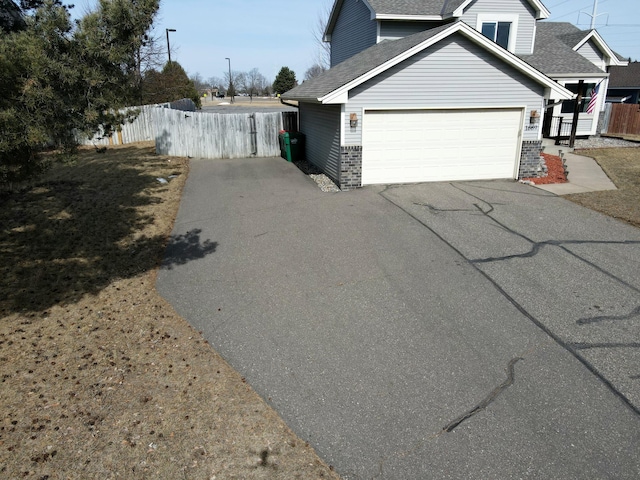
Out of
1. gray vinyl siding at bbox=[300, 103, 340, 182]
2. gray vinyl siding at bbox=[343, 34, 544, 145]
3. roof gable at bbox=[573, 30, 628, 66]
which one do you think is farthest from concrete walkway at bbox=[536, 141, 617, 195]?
roof gable at bbox=[573, 30, 628, 66]

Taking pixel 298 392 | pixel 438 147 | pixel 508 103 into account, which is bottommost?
pixel 298 392

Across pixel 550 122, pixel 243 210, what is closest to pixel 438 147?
pixel 243 210

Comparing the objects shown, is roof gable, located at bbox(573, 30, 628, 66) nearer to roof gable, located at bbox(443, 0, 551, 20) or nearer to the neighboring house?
roof gable, located at bbox(443, 0, 551, 20)

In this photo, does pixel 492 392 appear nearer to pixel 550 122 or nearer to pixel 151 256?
pixel 151 256

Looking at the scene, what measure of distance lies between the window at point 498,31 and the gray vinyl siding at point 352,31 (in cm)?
495

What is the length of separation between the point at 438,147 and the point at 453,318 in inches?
340

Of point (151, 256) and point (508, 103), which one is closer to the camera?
point (151, 256)

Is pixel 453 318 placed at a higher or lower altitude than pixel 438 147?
lower

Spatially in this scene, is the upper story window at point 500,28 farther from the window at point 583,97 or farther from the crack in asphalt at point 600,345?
the crack in asphalt at point 600,345

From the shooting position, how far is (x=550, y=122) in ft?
76.9

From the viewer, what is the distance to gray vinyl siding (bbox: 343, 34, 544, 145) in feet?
42.4

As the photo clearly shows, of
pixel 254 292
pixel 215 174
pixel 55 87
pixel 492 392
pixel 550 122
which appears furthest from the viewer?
pixel 550 122

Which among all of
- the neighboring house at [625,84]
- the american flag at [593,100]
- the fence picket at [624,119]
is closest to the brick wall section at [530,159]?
the american flag at [593,100]

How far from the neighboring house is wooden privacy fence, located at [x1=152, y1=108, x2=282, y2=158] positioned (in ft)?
123
